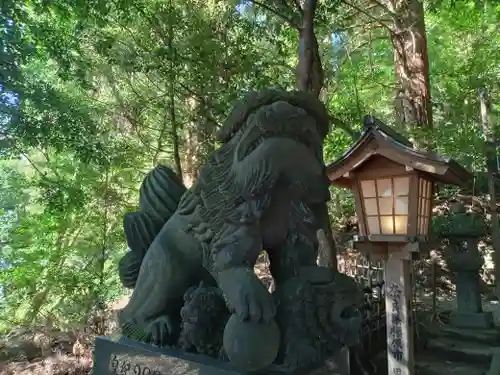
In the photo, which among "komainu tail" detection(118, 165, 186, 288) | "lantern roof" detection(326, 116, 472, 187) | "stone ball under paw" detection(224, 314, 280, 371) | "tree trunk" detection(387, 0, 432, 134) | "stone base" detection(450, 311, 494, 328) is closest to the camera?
"stone ball under paw" detection(224, 314, 280, 371)

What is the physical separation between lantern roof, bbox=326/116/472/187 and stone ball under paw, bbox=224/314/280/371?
2.43m

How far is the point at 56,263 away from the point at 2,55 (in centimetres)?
358

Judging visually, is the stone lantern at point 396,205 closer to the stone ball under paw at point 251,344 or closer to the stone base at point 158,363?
the stone base at point 158,363

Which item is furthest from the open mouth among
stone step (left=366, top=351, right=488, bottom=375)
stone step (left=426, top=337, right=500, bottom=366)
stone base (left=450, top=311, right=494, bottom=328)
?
stone base (left=450, top=311, right=494, bottom=328)

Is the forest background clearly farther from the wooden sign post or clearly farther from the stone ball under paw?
the stone ball under paw

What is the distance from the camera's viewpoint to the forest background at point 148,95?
5.08 m

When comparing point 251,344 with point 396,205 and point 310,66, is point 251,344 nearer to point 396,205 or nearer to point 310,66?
point 396,205

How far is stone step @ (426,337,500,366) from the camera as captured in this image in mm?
4672

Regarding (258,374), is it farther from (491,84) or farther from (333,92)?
(333,92)

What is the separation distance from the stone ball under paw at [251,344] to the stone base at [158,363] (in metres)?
0.08

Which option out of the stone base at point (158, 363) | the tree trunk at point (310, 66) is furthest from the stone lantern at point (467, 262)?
the stone base at point (158, 363)

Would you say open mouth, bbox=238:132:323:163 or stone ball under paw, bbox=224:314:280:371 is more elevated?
open mouth, bbox=238:132:323:163

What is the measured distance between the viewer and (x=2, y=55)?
15.2ft

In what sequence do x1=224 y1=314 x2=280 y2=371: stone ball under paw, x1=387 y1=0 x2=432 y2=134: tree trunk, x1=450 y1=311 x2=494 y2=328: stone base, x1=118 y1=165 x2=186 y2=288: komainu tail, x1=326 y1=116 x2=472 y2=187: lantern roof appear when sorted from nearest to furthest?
1. x1=224 y1=314 x2=280 y2=371: stone ball under paw
2. x1=118 y1=165 x2=186 y2=288: komainu tail
3. x1=326 y1=116 x2=472 y2=187: lantern roof
4. x1=450 y1=311 x2=494 y2=328: stone base
5. x1=387 y1=0 x2=432 y2=134: tree trunk
